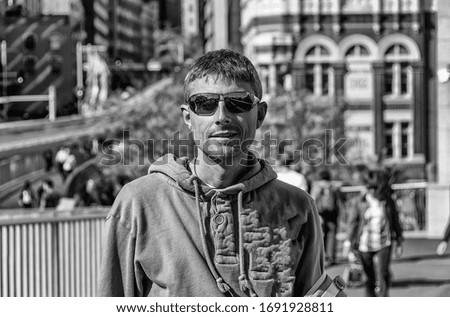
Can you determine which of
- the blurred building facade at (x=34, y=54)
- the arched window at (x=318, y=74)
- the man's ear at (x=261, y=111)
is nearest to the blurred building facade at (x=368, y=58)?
the arched window at (x=318, y=74)

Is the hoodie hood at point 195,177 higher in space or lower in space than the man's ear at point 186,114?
lower

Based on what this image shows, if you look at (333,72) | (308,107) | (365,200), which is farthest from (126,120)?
(365,200)

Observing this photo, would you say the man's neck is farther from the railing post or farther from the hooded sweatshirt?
the railing post

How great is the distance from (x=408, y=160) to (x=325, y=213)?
129 feet

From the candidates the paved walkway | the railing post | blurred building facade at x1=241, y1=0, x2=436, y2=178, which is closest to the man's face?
the paved walkway

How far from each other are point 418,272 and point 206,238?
11.8 metres

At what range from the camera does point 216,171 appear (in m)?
3.85

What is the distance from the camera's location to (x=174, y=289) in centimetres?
377

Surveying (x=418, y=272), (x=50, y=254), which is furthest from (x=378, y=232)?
(x=418, y=272)

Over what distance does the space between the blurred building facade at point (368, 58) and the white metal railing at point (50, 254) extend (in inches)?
1780

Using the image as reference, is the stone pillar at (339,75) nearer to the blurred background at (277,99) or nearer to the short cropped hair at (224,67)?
the blurred background at (277,99)

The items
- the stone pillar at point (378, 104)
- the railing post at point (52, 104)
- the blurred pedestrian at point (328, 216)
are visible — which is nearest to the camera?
the blurred pedestrian at point (328, 216)

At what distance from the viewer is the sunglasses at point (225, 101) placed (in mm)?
3803

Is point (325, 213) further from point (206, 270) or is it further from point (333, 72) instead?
point (333, 72)
